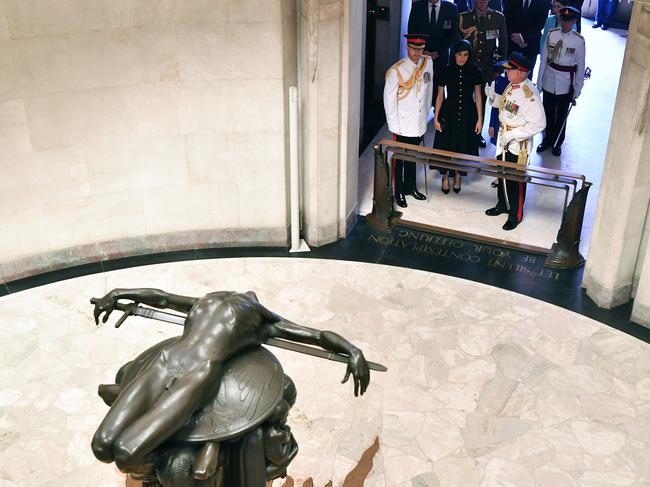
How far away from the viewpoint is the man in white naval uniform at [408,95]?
404 inches

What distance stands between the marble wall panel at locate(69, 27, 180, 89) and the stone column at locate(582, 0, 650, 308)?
439 cm

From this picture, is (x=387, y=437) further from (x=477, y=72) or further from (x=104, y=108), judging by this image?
(x=477, y=72)

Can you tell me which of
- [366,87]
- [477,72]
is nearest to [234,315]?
[477,72]

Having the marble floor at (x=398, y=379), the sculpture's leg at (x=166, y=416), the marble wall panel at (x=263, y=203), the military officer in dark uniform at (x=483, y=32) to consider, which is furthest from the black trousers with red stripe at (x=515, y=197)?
the sculpture's leg at (x=166, y=416)

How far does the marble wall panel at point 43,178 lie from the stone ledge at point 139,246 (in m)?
0.61

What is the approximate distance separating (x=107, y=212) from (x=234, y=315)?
5.38 metres

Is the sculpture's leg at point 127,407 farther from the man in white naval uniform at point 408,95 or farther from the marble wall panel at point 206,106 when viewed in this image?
the man in white naval uniform at point 408,95

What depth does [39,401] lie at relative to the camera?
7.34 metres

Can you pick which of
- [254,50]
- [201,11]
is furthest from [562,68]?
[201,11]

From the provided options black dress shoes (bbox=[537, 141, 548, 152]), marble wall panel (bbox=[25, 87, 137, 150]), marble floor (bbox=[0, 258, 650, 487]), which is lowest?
marble floor (bbox=[0, 258, 650, 487])

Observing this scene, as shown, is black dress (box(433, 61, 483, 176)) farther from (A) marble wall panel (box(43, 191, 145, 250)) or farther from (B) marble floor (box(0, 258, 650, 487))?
(A) marble wall panel (box(43, 191, 145, 250))

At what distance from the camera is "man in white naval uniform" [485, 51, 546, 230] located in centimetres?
975

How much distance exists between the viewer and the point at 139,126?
922 cm

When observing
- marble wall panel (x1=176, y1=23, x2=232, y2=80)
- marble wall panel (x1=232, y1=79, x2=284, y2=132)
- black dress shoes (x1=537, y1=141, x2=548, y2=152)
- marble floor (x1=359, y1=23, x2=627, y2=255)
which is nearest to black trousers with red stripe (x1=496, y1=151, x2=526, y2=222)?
marble floor (x1=359, y1=23, x2=627, y2=255)
